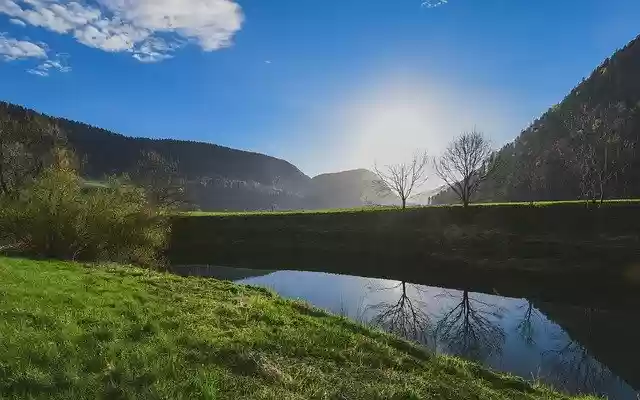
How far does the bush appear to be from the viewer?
29203 millimetres

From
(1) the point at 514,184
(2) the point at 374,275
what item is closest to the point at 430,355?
(2) the point at 374,275

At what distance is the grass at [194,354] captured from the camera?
27.0 ft

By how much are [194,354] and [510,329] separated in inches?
767

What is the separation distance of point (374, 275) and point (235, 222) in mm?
34056

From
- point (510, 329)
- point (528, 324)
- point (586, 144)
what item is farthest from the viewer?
point (586, 144)

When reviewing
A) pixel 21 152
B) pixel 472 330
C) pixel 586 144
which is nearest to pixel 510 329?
pixel 472 330

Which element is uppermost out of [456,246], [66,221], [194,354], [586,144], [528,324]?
[586,144]

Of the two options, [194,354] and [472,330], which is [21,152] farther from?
[472,330]

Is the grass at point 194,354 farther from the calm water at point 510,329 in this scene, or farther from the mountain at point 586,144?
the mountain at point 586,144

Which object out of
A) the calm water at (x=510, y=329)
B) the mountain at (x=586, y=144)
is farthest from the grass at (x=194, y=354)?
the mountain at (x=586, y=144)

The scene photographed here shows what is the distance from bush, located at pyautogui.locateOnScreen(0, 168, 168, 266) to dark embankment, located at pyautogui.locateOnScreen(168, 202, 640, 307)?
17.7 metres

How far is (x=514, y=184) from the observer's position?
444 feet

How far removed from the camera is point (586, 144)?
352ft

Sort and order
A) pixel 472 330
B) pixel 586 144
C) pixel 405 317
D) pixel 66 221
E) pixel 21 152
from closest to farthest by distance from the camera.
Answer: pixel 472 330 < pixel 405 317 < pixel 66 221 < pixel 21 152 < pixel 586 144
